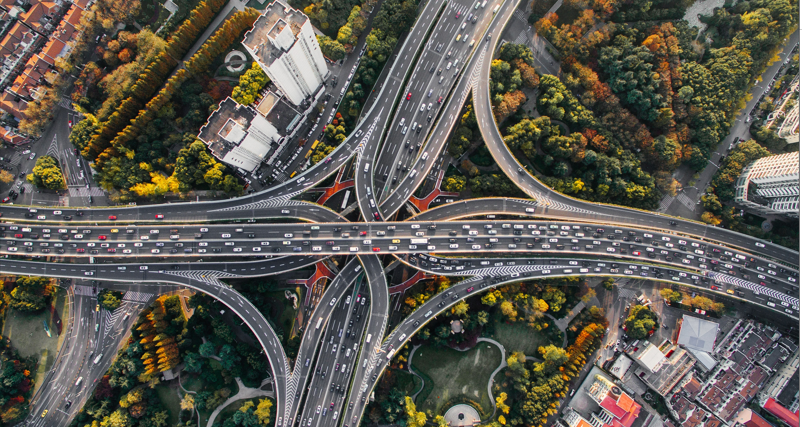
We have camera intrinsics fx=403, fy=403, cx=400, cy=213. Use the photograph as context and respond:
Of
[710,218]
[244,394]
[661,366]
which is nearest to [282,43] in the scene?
[244,394]

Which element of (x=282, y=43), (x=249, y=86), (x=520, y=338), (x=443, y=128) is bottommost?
(x=520, y=338)

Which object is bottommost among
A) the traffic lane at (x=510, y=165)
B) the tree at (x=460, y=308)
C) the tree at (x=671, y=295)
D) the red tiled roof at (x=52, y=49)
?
the red tiled roof at (x=52, y=49)

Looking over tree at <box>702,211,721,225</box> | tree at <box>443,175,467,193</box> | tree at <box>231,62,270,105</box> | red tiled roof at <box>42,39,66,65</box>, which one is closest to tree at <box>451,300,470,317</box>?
tree at <box>443,175,467,193</box>

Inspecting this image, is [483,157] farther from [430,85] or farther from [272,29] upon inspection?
[272,29]

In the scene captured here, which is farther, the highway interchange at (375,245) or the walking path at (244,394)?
the walking path at (244,394)

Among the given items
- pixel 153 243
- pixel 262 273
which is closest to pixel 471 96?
pixel 262 273

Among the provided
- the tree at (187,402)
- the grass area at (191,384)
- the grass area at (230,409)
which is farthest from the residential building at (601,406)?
the grass area at (191,384)

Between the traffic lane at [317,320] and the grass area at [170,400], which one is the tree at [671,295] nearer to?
the traffic lane at [317,320]
